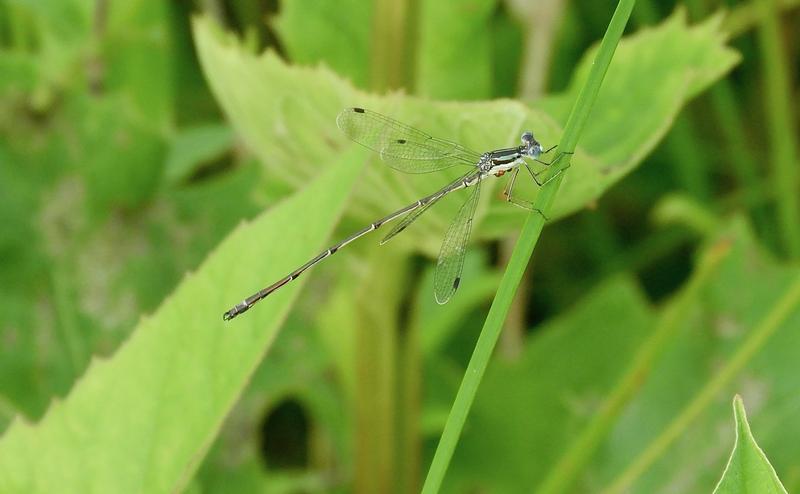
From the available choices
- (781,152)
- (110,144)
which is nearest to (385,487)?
(110,144)

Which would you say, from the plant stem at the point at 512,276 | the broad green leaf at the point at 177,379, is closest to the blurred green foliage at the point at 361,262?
the broad green leaf at the point at 177,379

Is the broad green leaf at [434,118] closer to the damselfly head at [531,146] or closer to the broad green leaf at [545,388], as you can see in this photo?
the damselfly head at [531,146]

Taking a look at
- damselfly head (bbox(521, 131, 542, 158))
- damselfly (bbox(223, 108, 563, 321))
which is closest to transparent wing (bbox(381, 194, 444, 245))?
damselfly (bbox(223, 108, 563, 321))

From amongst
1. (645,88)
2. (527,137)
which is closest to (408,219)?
(527,137)

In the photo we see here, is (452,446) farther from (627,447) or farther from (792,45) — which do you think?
(792,45)

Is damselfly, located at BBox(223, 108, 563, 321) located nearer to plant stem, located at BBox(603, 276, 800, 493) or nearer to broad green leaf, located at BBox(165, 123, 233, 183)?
plant stem, located at BBox(603, 276, 800, 493)
